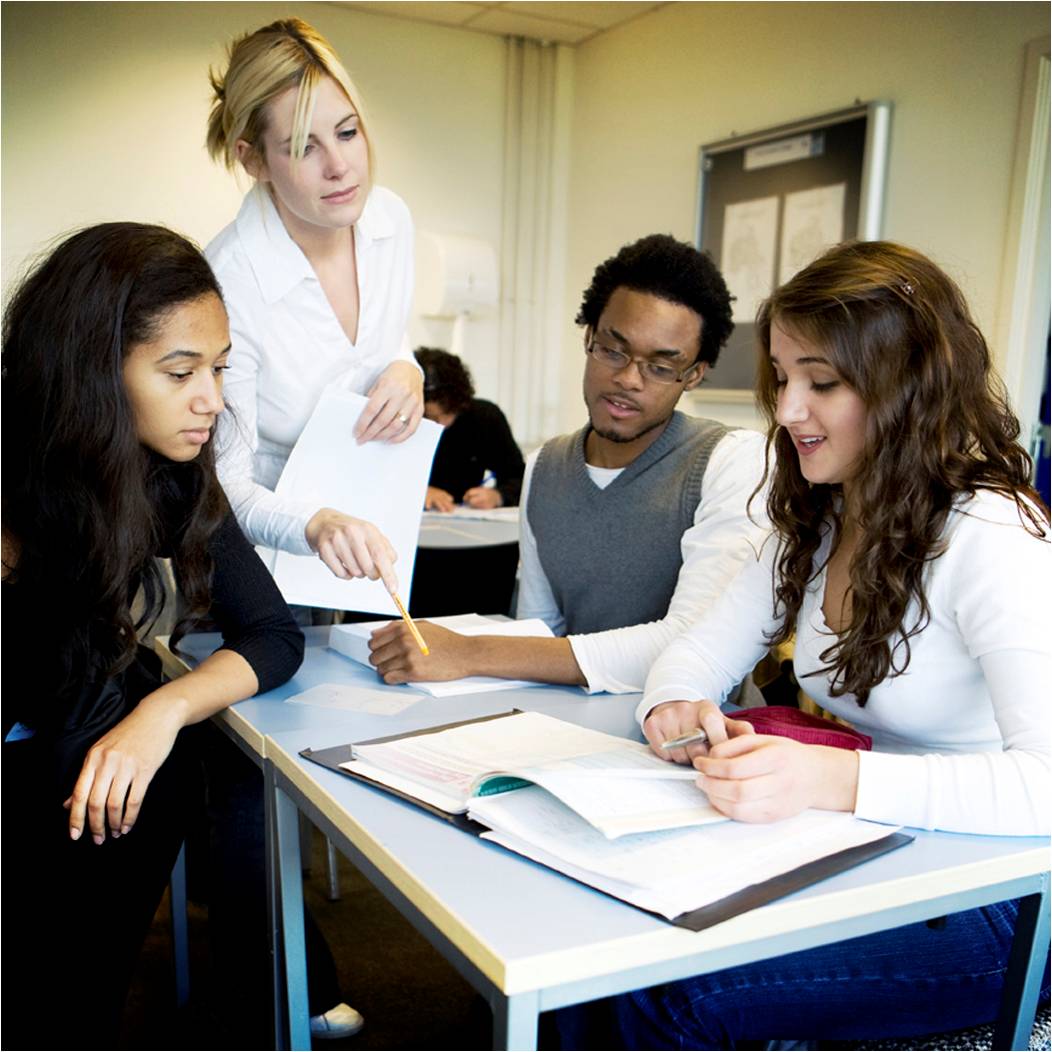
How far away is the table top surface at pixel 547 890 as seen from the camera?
0.73 meters

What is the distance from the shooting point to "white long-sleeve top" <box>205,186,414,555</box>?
5.28 feet

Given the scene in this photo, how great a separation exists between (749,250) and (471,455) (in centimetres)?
138

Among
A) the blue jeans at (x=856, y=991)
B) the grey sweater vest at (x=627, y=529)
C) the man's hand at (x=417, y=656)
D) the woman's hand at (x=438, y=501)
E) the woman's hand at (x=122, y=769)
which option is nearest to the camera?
the blue jeans at (x=856, y=991)

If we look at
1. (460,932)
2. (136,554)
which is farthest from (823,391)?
(136,554)

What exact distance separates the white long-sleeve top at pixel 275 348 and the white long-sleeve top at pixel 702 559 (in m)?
0.46

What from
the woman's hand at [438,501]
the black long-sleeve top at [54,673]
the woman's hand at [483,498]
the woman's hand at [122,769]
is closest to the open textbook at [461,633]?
the black long-sleeve top at [54,673]

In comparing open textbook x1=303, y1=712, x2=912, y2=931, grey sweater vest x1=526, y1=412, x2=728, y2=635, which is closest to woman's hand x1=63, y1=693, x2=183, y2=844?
open textbook x1=303, y1=712, x2=912, y2=931

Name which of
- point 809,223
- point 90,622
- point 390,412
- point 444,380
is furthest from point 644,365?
point 809,223

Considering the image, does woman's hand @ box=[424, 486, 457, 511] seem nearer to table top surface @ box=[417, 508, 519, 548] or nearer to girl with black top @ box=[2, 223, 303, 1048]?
table top surface @ box=[417, 508, 519, 548]

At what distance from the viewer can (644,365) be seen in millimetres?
1726

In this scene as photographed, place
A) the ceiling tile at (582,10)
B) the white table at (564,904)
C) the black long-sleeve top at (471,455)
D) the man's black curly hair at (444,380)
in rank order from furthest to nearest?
the ceiling tile at (582,10) → the black long-sleeve top at (471,455) → the man's black curly hair at (444,380) → the white table at (564,904)

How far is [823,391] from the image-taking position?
1161 mm

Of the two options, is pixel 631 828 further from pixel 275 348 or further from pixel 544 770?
pixel 275 348

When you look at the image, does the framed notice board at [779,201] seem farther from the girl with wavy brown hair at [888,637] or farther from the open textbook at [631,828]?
the open textbook at [631,828]
